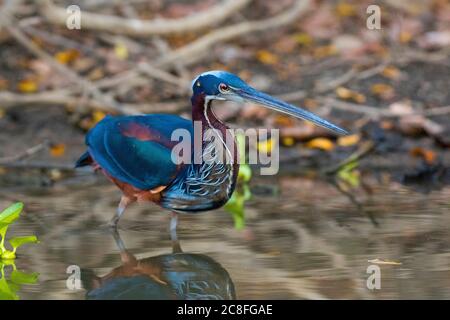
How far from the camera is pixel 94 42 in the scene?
1002 cm

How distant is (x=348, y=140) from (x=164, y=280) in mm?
3814

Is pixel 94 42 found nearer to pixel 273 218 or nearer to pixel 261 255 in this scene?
pixel 273 218

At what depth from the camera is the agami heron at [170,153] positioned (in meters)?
5.42

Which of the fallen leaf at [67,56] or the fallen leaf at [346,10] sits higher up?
the fallen leaf at [346,10]

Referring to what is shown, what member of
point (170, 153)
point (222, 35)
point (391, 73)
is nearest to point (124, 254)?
point (170, 153)

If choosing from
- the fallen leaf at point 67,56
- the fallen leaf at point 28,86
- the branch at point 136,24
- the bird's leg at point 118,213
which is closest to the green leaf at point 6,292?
the bird's leg at point 118,213

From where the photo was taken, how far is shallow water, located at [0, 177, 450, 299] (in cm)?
462

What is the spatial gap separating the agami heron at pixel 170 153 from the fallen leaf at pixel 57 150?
2.24m

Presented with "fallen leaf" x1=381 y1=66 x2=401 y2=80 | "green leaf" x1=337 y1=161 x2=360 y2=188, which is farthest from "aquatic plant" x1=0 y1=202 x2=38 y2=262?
"fallen leaf" x1=381 y1=66 x2=401 y2=80

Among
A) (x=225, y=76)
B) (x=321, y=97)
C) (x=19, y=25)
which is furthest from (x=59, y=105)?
(x=225, y=76)

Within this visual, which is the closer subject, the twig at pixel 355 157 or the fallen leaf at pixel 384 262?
the fallen leaf at pixel 384 262

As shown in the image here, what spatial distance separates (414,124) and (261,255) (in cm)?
351

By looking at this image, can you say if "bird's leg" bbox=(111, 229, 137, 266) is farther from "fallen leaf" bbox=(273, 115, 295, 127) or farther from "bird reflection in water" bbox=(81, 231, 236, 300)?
"fallen leaf" bbox=(273, 115, 295, 127)

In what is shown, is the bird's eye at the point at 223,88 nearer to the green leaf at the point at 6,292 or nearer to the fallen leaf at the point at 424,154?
the green leaf at the point at 6,292
